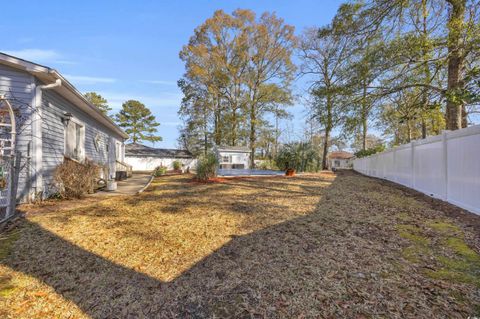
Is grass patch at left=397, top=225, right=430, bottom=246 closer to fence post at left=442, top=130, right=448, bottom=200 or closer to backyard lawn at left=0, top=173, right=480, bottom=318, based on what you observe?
backyard lawn at left=0, top=173, right=480, bottom=318

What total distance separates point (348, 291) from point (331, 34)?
8536 mm

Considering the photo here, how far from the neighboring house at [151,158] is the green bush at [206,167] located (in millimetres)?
16243

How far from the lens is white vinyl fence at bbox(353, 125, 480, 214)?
12.7 ft

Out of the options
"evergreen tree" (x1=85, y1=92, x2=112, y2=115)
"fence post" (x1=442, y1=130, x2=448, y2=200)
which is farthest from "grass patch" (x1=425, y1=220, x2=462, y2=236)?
"evergreen tree" (x1=85, y1=92, x2=112, y2=115)

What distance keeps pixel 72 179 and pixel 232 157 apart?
13.5 metres

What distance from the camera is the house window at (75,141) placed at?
24.3 ft

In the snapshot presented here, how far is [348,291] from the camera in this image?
79.9 inches

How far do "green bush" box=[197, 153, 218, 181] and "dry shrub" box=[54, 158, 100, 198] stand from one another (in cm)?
488

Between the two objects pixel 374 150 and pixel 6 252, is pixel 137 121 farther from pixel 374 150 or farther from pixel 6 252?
pixel 6 252

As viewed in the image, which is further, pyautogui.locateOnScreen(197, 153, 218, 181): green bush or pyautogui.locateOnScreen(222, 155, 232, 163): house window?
pyautogui.locateOnScreen(222, 155, 232, 163): house window

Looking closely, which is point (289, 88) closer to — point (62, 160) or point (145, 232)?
point (62, 160)

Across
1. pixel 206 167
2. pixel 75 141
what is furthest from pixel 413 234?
pixel 75 141

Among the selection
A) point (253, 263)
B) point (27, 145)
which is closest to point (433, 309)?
point (253, 263)

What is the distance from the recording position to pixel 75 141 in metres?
8.09
